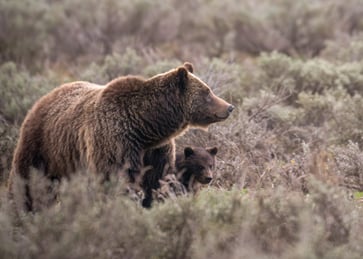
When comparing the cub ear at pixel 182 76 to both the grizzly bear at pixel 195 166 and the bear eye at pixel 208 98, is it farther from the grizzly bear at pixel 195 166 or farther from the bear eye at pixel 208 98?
the grizzly bear at pixel 195 166

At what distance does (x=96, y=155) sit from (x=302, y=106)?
535 cm

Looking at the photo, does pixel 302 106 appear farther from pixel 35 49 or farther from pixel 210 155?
pixel 35 49

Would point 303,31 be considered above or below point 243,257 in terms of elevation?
below

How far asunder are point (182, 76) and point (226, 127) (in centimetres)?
250

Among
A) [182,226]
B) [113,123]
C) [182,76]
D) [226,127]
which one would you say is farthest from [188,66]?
[182,226]

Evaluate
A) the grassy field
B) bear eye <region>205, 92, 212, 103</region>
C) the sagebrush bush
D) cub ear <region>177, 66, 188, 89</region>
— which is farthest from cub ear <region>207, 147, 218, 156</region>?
the sagebrush bush

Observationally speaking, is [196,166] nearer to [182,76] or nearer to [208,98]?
[208,98]

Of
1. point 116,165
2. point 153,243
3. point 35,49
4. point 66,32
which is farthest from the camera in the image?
point 66,32

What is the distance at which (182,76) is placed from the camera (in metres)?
7.12

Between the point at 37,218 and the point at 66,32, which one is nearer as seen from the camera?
the point at 37,218

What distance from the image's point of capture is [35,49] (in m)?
16.3

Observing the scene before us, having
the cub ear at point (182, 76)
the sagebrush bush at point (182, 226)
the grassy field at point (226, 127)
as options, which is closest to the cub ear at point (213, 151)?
the grassy field at point (226, 127)

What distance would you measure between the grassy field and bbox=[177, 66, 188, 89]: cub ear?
3.71 feet

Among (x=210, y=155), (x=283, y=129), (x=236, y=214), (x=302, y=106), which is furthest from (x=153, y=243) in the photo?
(x=302, y=106)
